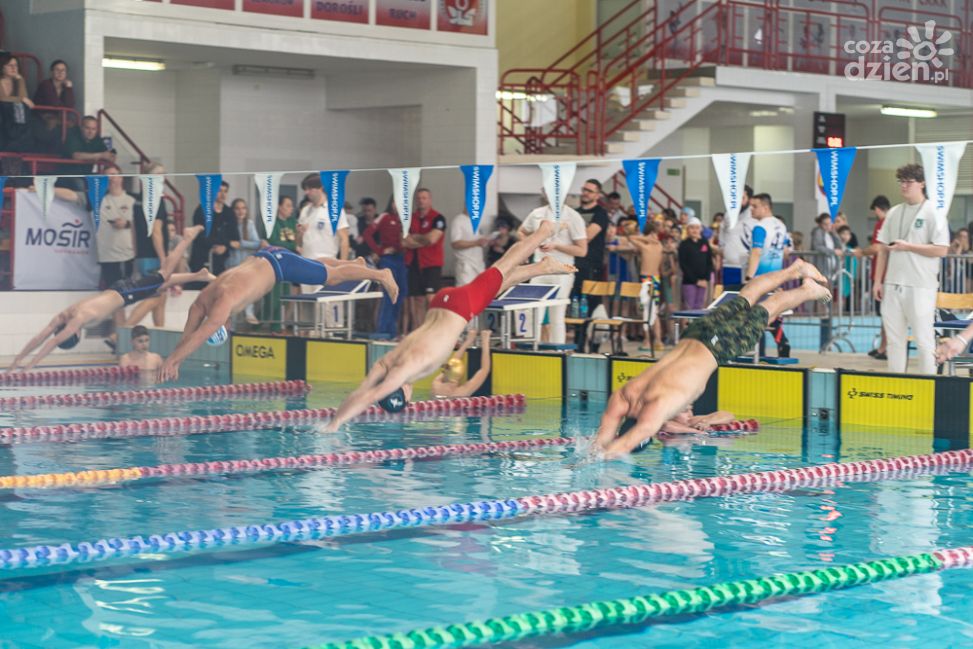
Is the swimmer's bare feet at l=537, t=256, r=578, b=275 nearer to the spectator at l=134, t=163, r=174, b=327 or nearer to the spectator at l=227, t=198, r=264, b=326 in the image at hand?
the spectator at l=227, t=198, r=264, b=326

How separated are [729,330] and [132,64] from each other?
11735mm

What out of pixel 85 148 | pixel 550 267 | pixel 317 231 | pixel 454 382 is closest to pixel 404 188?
pixel 317 231

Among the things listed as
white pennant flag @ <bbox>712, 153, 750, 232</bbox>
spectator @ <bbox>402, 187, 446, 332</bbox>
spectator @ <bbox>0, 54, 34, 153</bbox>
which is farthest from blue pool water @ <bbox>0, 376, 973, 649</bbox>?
spectator @ <bbox>0, 54, 34, 153</bbox>

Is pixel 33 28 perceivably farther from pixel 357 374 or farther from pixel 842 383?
pixel 842 383

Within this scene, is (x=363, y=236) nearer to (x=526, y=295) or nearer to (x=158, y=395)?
(x=526, y=295)

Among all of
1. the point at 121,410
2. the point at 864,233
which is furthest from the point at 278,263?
the point at 864,233

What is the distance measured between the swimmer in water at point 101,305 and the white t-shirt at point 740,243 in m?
4.54

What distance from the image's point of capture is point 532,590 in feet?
16.6

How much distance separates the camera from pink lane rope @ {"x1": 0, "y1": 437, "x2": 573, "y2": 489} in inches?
285

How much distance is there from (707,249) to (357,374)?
3.56 m

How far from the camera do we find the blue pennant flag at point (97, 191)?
13.7 metres

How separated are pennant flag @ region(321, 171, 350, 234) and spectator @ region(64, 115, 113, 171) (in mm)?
2877

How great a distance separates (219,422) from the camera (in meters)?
9.57

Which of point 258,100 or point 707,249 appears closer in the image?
point 707,249
